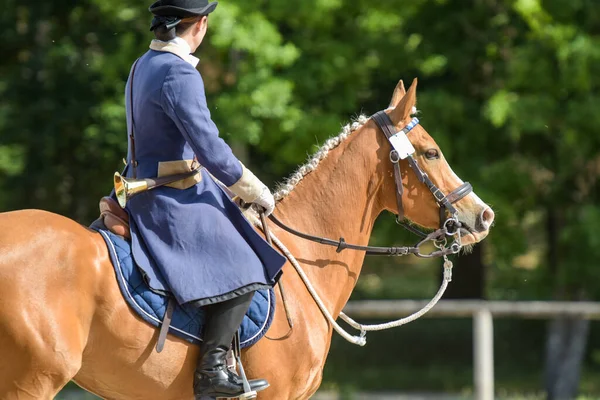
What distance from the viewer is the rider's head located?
423 cm

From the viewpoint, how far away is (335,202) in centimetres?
484

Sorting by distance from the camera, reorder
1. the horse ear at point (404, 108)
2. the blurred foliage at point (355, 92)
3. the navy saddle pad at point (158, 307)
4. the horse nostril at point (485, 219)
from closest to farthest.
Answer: the navy saddle pad at point (158, 307) → the horse ear at point (404, 108) → the horse nostril at point (485, 219) → the blurred foliage at point (355, 92)

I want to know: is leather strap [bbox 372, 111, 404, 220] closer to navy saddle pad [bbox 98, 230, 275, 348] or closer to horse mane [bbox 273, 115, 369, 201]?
horse mane [bbox 273, 115, 369, 201]

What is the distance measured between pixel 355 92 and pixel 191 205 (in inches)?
375

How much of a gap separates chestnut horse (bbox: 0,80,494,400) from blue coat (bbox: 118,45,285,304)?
0.23 metres

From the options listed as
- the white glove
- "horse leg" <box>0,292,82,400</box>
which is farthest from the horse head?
"horse leg" <box>0,292,82,400</box>

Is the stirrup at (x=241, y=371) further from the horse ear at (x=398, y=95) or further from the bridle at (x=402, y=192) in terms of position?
the horse ear at (x=398, y=95)

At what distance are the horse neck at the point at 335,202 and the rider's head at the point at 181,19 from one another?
974 millimetres

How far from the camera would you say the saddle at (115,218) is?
4191mm

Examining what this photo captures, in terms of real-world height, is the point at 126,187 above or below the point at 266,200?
above

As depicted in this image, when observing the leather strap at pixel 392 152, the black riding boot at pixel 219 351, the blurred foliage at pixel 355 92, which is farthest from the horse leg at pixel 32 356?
the blurred foliage at pixel 355 92

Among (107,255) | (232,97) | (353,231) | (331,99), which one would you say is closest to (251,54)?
(232,97)

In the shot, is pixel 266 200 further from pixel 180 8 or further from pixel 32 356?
pixel 32 356

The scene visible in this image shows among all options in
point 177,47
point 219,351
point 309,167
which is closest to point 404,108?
point 309,167
